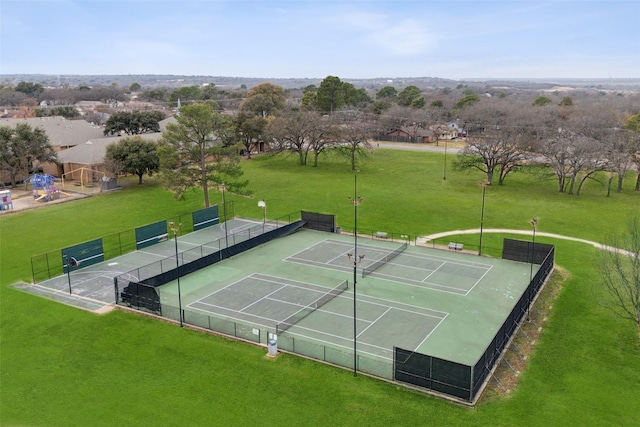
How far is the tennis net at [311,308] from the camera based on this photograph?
2898cm

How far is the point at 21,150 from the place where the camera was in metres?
63.4

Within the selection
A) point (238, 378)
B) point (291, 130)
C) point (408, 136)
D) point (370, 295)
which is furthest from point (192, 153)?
point (408, 136)

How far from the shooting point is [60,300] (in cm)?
3231

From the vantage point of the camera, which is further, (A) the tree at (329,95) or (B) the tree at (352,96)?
(B) the tree at (352,96)

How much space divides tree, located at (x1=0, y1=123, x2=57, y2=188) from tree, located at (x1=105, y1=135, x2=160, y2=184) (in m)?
8.59

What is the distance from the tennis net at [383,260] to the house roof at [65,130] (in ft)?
201

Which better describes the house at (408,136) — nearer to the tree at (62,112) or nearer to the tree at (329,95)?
the tree at (329,95)

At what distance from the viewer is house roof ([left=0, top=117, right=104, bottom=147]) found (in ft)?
265

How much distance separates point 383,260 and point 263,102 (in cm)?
8735

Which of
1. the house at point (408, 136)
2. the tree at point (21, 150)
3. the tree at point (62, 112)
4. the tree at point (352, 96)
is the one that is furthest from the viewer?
the tree at point (352, 96)

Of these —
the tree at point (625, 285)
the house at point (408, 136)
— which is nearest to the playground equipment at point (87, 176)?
the tree at point (625, 285)

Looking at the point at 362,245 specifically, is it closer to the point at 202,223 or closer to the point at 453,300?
the point at 453,300

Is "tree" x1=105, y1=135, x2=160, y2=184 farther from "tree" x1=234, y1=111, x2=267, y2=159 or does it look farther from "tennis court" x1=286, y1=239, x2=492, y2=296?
"tennis court" x1=286, y1=239, x2=492, y2=296

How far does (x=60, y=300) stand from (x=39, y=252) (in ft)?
37.4
